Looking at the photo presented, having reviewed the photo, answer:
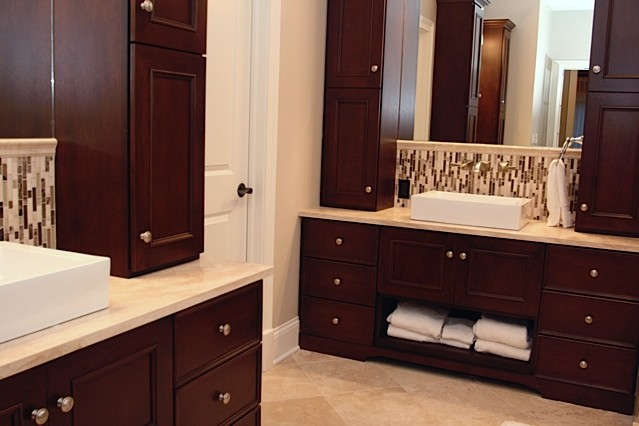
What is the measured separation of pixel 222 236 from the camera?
3.14 m

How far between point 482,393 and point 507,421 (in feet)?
1.05

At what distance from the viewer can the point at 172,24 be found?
1945mm

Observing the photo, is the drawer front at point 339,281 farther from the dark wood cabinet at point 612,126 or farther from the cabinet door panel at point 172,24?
the cabinet door panel at point 172,24

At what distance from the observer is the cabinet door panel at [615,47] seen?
9.95 ft

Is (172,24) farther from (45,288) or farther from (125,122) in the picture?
(45,288)

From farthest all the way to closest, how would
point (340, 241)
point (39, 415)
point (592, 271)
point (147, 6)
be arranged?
point (340, 241) → point (592, 271) → point (147, 6) → point (39, 415)

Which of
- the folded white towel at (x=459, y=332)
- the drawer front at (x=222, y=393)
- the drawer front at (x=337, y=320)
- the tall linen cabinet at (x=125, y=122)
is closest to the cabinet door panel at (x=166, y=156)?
the tall linen cabinet at (x=125, y=122)

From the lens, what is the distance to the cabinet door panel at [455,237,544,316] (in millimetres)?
3150

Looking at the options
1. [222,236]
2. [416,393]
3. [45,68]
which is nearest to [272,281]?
[222,236]

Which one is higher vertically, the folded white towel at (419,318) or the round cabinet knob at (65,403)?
the round cabinet knob at (65,403)

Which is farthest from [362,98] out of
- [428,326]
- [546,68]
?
[428,326]

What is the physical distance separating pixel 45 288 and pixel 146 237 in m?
0.52

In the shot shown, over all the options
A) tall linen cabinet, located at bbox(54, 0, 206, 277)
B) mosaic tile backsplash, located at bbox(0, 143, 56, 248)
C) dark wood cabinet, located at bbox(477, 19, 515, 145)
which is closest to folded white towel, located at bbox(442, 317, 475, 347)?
dark wood cabinet, located at bbox(477, 19, 515, 145)

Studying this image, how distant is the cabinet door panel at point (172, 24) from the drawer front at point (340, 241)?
161 cm
